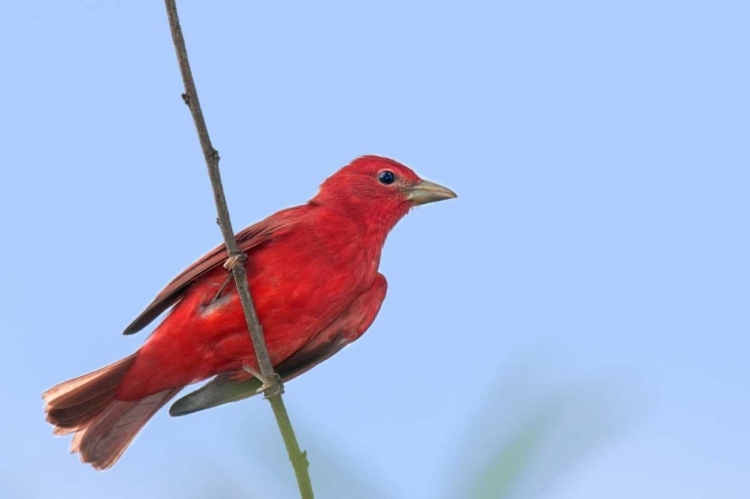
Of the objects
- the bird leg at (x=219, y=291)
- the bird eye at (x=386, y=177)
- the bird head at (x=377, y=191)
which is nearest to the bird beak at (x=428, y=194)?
the bird head at (x=377, y=191)

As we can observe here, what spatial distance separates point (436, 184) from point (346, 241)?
37.4 inches

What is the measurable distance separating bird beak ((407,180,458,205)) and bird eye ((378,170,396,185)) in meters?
0.14

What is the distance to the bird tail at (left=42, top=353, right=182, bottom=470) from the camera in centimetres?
492

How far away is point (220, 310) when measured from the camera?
4441 millimetres

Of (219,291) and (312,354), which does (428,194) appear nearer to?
(312,354)

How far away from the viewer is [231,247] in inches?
140

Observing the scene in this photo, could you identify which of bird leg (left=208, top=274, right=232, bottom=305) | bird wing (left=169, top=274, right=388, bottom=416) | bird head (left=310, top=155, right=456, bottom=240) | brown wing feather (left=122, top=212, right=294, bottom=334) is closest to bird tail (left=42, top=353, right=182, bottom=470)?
bird wing (left=169, top=274, right=388, bottom=416)

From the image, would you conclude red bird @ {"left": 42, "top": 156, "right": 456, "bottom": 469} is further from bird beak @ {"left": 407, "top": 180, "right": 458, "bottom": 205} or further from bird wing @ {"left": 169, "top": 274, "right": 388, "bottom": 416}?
bird beak @ {"left": 407, "top": 180, "right": 458, "bottom": 205}

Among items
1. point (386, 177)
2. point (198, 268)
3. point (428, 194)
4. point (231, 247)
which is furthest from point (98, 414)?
point (428, 194)

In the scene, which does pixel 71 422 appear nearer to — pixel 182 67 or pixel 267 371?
pixel 267 371

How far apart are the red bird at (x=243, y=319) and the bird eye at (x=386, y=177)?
0.14m

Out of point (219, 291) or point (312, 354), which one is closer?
point (219, 291)

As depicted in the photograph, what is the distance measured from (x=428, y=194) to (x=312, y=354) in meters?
1.20

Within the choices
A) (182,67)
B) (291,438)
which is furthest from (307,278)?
(182,67)
